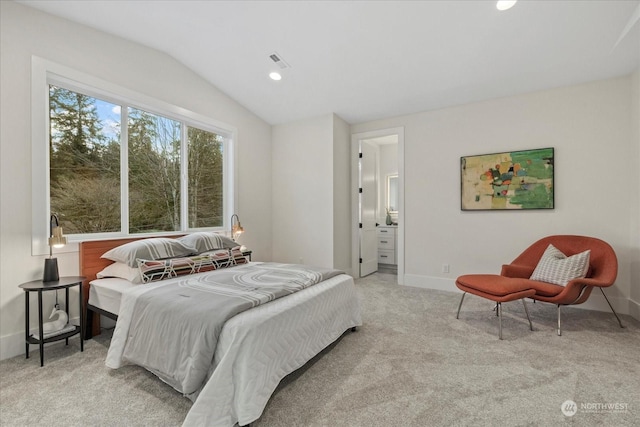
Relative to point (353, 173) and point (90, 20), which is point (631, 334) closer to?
point (353, 173)

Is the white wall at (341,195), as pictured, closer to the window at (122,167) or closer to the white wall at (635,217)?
the window at (122,167)

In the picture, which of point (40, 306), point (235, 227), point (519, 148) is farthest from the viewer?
Result: point (235, 227)

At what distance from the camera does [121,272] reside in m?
2.55

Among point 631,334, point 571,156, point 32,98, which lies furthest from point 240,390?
point 571,156

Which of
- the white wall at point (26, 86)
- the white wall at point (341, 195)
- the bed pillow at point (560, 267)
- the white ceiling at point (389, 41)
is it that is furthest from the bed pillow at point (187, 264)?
the bed pillow at point (560, 267)

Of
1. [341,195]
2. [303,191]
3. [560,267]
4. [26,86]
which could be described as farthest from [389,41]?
[26,86]

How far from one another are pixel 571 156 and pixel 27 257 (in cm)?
544

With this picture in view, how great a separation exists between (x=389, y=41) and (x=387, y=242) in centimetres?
368

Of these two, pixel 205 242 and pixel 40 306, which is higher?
pixel 205 242

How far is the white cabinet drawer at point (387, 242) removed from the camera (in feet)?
18.6

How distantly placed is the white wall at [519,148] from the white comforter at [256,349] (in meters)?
2.47

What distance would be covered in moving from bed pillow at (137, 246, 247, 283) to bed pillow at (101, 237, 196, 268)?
0.25ft

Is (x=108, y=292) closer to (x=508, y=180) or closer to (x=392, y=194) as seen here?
(x=508, y=180)

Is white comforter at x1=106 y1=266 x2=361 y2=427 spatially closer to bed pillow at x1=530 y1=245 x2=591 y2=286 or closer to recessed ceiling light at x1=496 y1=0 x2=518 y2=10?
bed pillow at x1=530 y1=245 x2=591 y2=286
